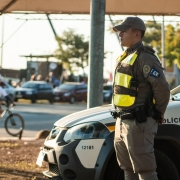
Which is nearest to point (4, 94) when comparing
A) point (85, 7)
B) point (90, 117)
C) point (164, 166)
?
point (85, 7)

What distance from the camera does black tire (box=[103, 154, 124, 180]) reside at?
6461mm

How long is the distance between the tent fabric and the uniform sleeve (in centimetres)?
625

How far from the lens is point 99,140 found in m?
6.41

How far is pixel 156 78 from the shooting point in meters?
5.55

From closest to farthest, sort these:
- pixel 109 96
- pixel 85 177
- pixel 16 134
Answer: pixel 85 177 < pixel 16 134 < pixel 109 96

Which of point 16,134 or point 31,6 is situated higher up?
point 31,6

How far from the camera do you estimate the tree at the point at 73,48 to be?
6644 centimetres

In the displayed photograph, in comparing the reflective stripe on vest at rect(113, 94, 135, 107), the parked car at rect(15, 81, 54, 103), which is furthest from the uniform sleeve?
the parked car at rect(15, 81, 54, 103)

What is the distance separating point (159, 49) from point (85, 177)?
45.4 metres

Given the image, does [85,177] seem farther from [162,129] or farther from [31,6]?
[31,6]

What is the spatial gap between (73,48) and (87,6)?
55120 millimetres

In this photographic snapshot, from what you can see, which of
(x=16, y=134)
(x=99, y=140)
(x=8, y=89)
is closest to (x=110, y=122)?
(x=99, y=140)

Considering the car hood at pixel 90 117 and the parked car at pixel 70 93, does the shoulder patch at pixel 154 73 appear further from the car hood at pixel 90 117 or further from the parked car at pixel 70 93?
the parked car at pixel 70 93

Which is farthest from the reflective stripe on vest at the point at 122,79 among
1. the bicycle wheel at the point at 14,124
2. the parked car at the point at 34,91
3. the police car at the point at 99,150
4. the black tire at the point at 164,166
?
the parked car at the point at 34,91
